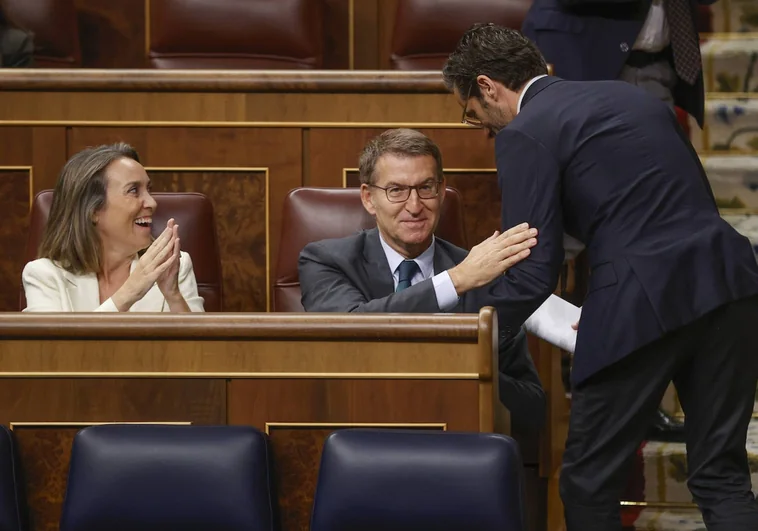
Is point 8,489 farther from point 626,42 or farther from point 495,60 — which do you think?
point 626,42

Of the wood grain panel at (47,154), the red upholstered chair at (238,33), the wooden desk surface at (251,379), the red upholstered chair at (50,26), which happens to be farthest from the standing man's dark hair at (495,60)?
the red upholstered chair at (50,26)

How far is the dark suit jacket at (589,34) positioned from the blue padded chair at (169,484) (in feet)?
2.38

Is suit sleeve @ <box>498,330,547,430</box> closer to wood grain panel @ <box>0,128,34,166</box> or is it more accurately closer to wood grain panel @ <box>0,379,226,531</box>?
wood grain panel @ <box>0,379,226,531</box>

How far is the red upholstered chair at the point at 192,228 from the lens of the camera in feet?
4.36

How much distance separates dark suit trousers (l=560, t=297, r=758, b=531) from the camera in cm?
99

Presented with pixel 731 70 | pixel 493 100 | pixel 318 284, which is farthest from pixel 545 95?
pixel 731 70

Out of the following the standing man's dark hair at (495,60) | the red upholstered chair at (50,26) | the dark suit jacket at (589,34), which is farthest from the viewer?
the red upholstered chair at (50,26)

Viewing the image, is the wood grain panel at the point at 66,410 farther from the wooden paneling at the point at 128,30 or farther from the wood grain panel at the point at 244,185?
the wooden paneling at the point at 128,30

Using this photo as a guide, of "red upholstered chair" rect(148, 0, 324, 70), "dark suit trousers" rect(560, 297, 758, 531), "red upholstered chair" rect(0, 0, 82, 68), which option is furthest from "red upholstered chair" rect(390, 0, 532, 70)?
"dark suit trousers" rect(560, 297, 758, 531)

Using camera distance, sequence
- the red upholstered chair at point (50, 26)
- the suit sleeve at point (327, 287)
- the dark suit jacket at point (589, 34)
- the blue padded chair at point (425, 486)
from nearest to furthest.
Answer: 1. the blue padded chair at point (425, 486)
2. the suit sleeve at point (327, 287)
3. the dark suit jacket at point (589, 34)
4. the red upholstered chair at point (50, 26)

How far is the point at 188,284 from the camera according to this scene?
1.28 meters

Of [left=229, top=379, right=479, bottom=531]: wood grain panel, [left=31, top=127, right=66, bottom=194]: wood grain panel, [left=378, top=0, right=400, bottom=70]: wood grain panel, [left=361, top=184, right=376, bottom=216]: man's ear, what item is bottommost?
[left=229, top=379, right=479, bottom=531]: wood grain panel

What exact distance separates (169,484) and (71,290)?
0.44 meters

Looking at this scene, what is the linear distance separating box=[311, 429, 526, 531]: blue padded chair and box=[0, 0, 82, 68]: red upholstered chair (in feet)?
3.48
